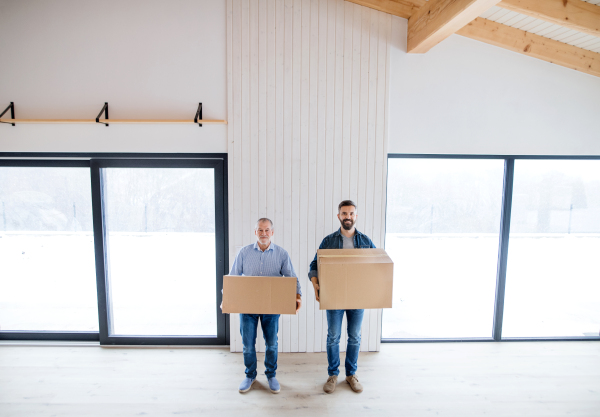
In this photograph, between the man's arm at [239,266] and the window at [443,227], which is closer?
the man's arm at [239,266]

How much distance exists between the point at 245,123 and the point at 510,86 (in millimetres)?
2261

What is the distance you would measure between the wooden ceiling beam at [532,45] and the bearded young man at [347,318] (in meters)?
1.79

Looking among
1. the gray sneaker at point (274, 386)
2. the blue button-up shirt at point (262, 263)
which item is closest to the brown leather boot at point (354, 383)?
the gray sneaker at point (274, 386)

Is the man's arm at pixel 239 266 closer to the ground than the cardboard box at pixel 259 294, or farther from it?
farther from it

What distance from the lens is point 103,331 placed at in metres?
2.73

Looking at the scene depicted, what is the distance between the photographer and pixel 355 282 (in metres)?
1.88

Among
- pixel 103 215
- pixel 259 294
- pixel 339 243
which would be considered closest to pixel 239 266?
pixel 259 294

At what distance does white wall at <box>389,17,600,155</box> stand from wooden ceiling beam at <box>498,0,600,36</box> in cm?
58

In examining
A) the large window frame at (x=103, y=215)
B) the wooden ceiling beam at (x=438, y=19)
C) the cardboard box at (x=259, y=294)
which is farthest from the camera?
the large window frame at (x=103, y=215)

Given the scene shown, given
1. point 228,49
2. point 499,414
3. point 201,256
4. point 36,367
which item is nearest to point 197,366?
point 201,256

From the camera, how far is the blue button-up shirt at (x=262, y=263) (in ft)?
6.97

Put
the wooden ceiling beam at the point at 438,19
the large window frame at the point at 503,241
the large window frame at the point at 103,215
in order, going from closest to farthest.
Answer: the wooden ceiling beam at the point at 438,19
the large window frame at the point at 103,215
the large window frame at the point at 503,241

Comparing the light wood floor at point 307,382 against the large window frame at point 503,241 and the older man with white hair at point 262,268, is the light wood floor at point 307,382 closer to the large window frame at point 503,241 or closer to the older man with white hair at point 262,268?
the large window frame at point 503,241

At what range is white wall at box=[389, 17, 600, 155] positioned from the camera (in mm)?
2580
